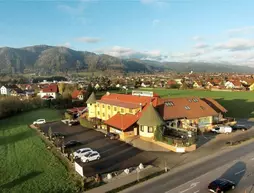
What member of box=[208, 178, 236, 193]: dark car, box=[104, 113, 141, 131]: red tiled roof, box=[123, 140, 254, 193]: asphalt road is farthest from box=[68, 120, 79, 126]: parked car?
box=[208, 178, 236, 193]: dark car

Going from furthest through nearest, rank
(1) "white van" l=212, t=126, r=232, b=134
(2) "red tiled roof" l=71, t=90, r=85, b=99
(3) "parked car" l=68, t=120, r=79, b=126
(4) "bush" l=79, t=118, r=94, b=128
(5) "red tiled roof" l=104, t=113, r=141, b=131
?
(2) "red tiled roof" l=71, t=90, r=85, b=99 → (3) "parked car" l=68, t=120, r=79, b=126 → (4) "bush" l=79, t=118, r=94, b=128 → (1) "white van" l=212, t=126, r=232, b=134 → (5) "red tiled roof" l=104, t=113, r=141, b=131

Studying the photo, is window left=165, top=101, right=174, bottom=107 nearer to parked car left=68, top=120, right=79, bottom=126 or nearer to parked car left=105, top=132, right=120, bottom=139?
parked car left=105, top=132, right=120, bottom=139

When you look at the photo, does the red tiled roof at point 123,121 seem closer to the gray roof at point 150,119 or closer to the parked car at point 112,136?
the parked car at point 112,136

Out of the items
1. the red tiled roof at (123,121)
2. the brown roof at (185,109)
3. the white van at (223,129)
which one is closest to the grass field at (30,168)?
the red tiled roof at (123,121)

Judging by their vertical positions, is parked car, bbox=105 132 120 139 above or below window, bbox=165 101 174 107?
below

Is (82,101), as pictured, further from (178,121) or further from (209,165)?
(209,165)

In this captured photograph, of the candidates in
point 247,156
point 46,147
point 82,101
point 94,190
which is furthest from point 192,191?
point 82,101
